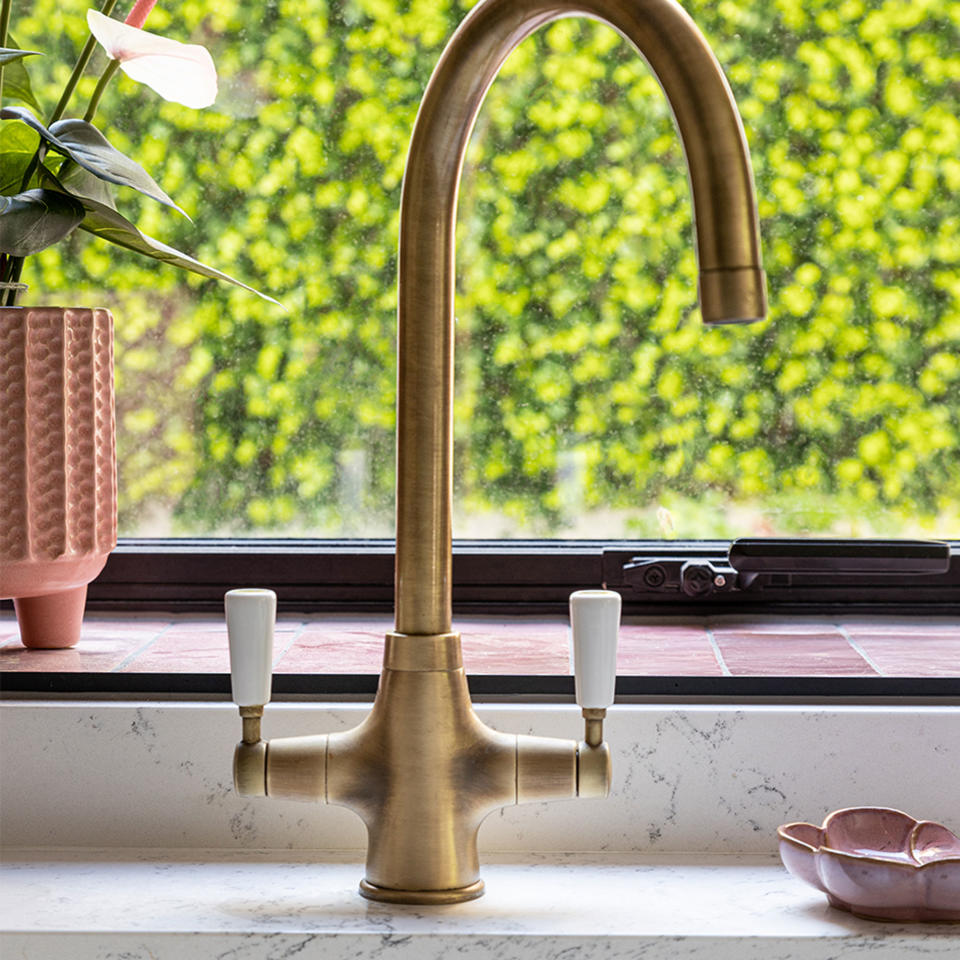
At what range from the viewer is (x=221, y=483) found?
1234 mm

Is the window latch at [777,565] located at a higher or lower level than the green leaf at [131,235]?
lower

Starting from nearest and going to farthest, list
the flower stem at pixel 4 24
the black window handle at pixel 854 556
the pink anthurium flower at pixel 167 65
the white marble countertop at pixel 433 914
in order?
the white marble countertop at pixel 433 914 < the pink anthurium flower at pixel 167 65 < the flower stem at pixel 4 24 < the black window handle at pixel 854 556

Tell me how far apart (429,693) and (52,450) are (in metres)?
0.37

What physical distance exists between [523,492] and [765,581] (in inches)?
9.3

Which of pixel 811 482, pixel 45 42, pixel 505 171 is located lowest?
pixel 811 482

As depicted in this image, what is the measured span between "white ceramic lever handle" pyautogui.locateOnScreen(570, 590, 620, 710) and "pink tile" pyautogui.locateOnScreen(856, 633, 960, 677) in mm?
278

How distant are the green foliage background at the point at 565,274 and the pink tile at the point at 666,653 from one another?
14 cm

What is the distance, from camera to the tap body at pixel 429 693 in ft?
2.48

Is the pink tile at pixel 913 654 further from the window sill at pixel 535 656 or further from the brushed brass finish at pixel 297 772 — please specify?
the brushed brass finish at pixel 297 772

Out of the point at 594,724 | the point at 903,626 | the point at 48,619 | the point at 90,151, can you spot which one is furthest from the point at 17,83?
the point at 903,626

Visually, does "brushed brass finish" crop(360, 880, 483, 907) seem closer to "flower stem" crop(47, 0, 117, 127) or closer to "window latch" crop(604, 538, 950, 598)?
"window latch" crop(604, 538, 950, 598)

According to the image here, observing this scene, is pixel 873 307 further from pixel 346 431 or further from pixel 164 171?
pixel 164 171

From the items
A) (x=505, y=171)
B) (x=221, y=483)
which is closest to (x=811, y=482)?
(x=505, y=171)

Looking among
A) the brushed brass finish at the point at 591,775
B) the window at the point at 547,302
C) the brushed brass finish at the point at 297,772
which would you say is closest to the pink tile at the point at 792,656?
the window at the point at 547,302
